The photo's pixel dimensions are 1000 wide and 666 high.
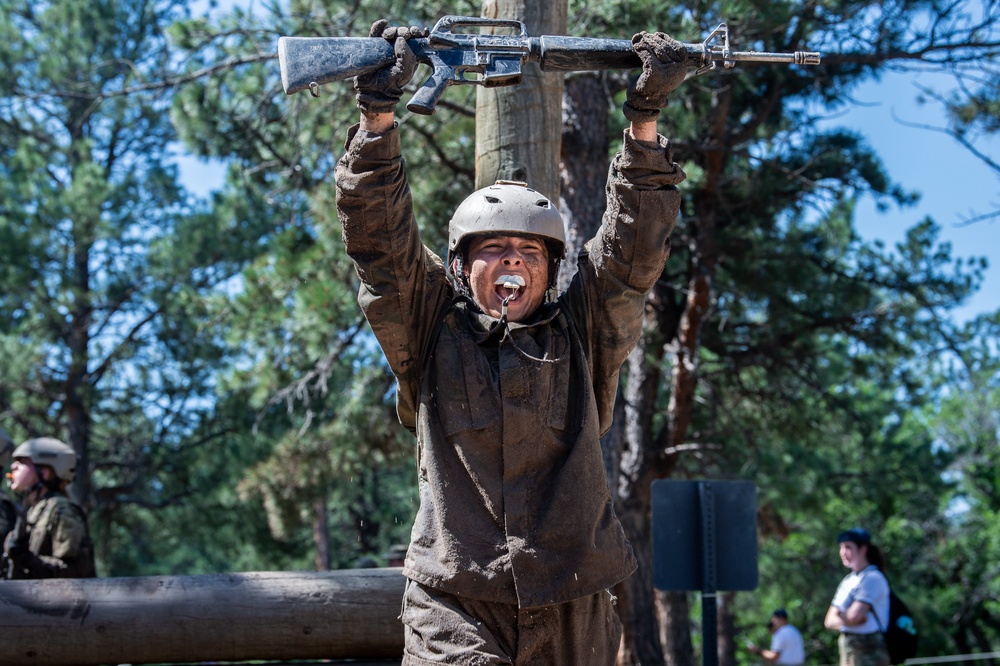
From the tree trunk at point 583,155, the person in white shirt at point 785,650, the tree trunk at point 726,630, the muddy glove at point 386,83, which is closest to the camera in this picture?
the muddy glove at point 386,83

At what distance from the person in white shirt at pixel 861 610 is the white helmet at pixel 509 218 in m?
4.91

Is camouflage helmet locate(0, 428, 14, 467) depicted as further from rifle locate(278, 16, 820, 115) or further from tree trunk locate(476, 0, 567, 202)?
rifle locate(278, 16, 820, 115)

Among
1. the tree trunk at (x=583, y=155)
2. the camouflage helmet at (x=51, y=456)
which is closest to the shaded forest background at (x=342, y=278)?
the tree trunk at (x=583, y=155)

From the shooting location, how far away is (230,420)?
17.2 m

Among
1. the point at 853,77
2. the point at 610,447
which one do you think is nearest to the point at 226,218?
the point at 853,77

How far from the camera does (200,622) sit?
15.7ft

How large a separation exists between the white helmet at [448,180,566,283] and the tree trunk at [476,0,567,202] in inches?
48.2

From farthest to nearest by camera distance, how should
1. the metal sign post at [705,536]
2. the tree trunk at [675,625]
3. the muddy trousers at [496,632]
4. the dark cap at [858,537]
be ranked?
the tree trunk at [675,625] → the dark cap at [858,537] → the metal sign post at [705,536] → the muddy trousers at [496,632]

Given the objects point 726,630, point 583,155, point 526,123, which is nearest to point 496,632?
point 526,123

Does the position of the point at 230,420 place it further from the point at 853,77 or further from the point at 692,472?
the point at 853,77

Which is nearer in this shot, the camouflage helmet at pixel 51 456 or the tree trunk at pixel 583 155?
the camouflage helmet at pixel 51 456

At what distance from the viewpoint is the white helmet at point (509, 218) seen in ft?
11.0

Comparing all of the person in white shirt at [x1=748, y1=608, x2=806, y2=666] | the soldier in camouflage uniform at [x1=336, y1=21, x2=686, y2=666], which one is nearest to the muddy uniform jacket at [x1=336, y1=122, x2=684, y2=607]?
the soldier in camouflage uniform at [x1=336, y1=21, x2=686, y2=666]

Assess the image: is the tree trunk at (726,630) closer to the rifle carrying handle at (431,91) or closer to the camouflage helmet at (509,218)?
the camouflage helmet at (509,218)
